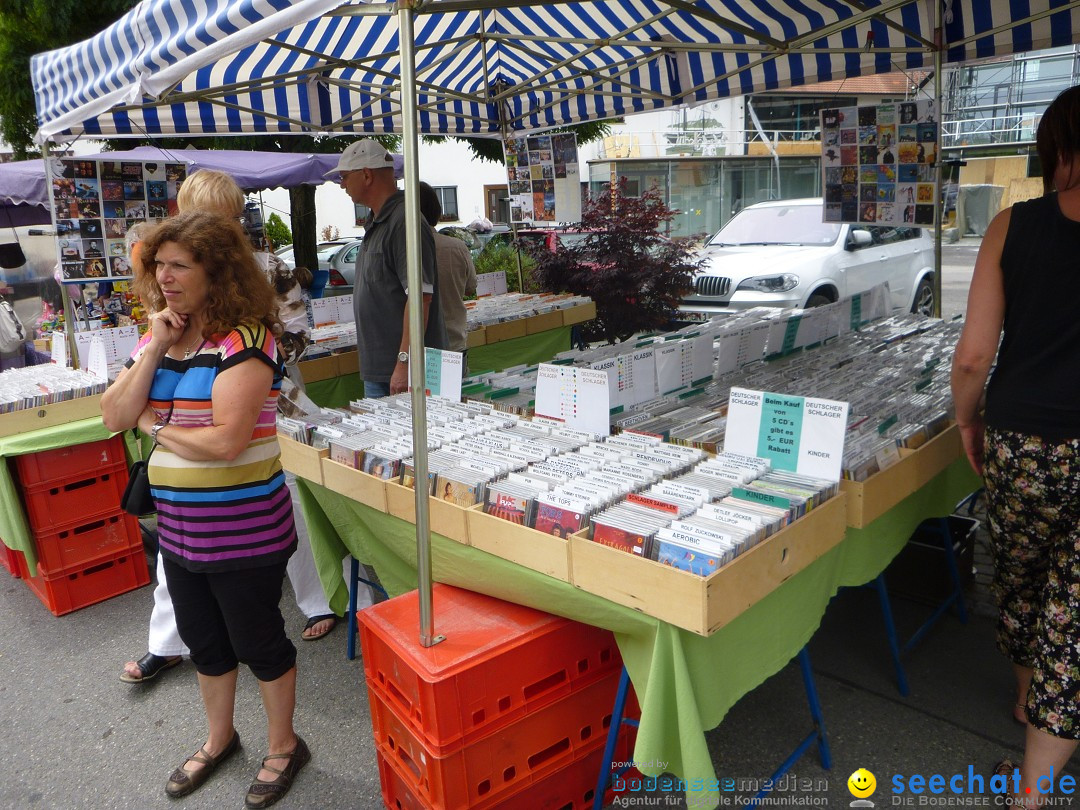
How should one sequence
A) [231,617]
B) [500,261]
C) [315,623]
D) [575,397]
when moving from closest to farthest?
[231,617] → [575,397] → [315,623] → [500,261]

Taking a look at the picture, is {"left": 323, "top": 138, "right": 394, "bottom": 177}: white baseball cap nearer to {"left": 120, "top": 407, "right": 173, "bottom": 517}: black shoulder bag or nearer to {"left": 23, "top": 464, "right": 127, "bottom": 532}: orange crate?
{"left": 120, "top": 407, "right": 173, "bottom": 517}: black shoulder bag

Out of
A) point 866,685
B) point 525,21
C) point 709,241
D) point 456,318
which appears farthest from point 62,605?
point 709,241

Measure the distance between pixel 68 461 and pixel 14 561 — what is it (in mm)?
944

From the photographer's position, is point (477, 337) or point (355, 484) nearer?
point (355, 484)

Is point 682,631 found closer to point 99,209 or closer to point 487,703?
point 487,703

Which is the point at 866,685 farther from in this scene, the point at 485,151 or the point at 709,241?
the point at 485,151

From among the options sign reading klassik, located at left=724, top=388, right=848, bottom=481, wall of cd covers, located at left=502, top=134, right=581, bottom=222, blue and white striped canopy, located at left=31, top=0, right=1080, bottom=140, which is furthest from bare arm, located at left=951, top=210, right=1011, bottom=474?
wall of cd covers, located at left=502, top=134, right=581, bottom=222

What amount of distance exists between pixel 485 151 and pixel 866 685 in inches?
377

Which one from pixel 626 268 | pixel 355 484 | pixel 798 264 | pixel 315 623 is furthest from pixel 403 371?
pixel 798 264

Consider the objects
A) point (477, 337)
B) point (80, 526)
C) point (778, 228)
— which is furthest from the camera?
point (778, 228)

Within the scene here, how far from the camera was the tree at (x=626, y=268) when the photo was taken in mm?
7738

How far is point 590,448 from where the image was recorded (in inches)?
98.3

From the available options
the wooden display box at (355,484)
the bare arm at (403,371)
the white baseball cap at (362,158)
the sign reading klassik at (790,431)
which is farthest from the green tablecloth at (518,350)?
the sign reading klassik at (790,431)

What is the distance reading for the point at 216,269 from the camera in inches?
86.0
